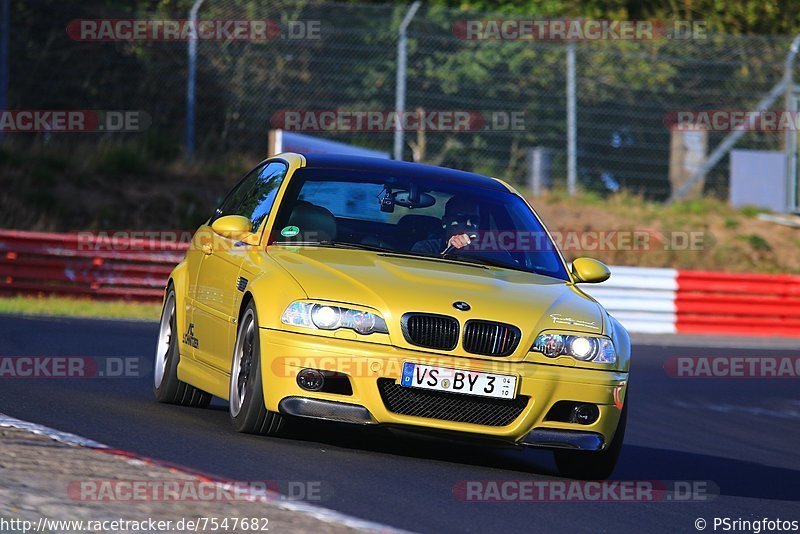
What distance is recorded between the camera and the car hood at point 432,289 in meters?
7.34

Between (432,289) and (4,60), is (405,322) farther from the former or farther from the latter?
(4,60)


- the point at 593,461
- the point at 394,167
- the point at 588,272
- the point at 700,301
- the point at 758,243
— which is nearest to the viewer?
the point at 593,461

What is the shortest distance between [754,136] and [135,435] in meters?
21.2

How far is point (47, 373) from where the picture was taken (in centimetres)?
1077

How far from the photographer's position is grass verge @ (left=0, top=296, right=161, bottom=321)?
17.7m

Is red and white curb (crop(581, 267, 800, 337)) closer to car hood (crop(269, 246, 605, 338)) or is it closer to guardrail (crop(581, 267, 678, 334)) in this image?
guardrail (crop(581, 267, 678, 334))

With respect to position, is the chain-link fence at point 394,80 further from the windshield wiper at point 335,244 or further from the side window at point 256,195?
the windshield wiper at point 335,244

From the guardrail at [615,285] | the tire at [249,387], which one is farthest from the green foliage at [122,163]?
the tire at [249,387]

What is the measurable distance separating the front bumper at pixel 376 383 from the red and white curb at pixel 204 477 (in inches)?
38.8

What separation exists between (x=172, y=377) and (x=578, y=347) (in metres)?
2.81

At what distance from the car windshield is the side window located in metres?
0.20

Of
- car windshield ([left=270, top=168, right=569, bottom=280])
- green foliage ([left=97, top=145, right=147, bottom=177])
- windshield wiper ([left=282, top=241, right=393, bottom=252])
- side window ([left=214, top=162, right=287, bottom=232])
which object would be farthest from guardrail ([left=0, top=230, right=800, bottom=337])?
windshield wiper ([left=282, top=241, right=393, bottom=252])

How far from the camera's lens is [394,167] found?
885 centimetres

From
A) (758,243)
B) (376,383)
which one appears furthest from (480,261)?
(758,243)
